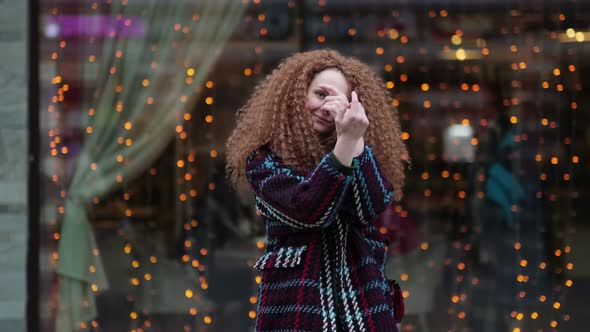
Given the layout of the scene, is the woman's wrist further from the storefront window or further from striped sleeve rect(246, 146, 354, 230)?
the storefront window

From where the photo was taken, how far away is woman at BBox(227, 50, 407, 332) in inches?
101

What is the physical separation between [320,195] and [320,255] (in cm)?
23

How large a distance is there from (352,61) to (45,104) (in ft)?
9.35

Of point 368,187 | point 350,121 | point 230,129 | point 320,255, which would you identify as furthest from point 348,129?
point 230,129

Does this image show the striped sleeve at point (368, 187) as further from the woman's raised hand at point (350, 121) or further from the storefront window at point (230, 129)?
the storefront window at point (230, 129)

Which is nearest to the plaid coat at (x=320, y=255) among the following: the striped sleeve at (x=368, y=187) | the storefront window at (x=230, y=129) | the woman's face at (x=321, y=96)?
the striped sleeve at (x=368, y=187)

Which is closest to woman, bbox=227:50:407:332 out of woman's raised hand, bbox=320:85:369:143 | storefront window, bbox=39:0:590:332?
woman's raised hand, bbox=320:85:369:143

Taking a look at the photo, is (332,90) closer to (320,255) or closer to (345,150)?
(345,150)

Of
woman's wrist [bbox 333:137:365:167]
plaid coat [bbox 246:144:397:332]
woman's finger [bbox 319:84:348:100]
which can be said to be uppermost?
woman's finger [bbox 319:84:348:100]

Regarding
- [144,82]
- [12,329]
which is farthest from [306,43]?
[12,329]

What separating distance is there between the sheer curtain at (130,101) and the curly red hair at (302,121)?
7.86ft

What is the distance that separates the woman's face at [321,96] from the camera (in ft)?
9.04

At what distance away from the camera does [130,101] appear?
17.5 ft

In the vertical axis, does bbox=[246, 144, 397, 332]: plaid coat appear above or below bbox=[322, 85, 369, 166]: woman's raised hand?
below
